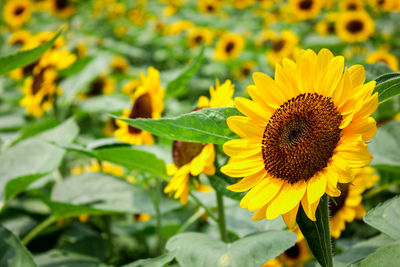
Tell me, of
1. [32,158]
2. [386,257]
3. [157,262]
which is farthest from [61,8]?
[386,257]

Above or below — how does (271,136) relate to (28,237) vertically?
above

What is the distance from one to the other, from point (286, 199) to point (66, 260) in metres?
0.78

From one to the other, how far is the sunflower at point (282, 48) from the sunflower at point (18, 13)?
2199 millimetres

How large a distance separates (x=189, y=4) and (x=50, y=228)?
3908mm

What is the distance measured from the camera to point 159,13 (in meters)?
4.62

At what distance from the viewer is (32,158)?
1.28 m

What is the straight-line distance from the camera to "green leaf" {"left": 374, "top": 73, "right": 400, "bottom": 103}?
0.67 metres

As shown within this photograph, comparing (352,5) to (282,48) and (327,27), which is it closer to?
(327,27)

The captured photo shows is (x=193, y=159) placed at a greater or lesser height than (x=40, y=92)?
greater

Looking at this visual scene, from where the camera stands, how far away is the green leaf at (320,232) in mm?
677

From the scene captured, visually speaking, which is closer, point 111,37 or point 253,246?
point 253,246

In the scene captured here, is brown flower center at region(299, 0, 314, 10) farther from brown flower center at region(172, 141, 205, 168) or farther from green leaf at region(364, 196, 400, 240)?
green leaf at region(364, 196, 400, 240)

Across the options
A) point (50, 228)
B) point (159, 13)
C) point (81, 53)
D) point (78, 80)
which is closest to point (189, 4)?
point (159, 13)

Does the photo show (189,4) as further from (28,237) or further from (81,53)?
(28,237)
